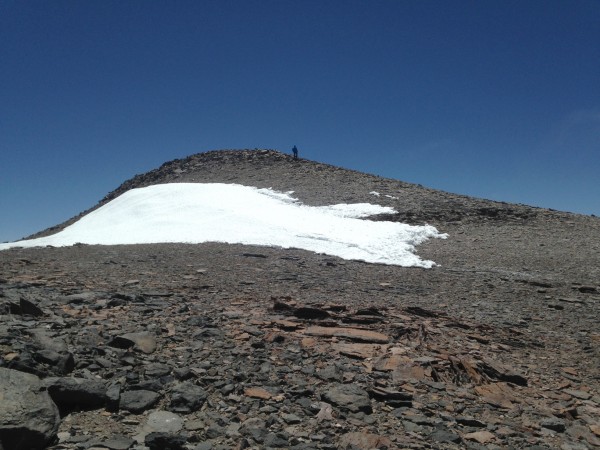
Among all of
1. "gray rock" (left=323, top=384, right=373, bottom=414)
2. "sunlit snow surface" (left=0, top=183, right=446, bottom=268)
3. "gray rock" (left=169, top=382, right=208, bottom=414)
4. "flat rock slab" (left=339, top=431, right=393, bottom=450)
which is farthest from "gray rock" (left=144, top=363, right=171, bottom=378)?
"sunlit snow surface" (left=0, top=183, right=446, bottom=268)

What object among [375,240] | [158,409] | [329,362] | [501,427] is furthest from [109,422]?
[375,240]

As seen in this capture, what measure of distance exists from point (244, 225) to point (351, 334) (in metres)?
14.4

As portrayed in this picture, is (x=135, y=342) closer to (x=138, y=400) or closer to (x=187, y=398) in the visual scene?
(x=138, y=400)

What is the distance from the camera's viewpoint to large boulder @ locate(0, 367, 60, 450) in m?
3.45

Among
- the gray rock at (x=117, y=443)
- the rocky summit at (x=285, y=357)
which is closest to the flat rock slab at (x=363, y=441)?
the rocky summit at (x=285, y=357)

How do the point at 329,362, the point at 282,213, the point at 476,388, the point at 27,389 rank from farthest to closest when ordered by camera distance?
1. the point at 282,213
2. the point at 329,362
3. the point at 476,388
4. the point at 27,389

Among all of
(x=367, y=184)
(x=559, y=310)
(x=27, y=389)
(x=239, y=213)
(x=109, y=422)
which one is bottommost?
(x=109, y=422)

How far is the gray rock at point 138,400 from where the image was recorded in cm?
436

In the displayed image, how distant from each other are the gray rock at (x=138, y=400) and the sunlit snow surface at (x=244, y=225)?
12164mm

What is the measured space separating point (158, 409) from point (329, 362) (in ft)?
7.90

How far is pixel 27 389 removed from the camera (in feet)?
12.9

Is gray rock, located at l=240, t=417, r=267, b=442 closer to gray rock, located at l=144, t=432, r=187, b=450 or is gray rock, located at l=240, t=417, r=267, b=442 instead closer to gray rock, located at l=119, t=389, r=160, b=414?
gray rock, located at l=144, t=432, r=187, b=450

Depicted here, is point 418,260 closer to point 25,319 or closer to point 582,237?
point 582,237

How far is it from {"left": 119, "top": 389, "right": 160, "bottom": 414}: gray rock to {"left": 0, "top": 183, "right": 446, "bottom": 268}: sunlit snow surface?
12.2 metres
